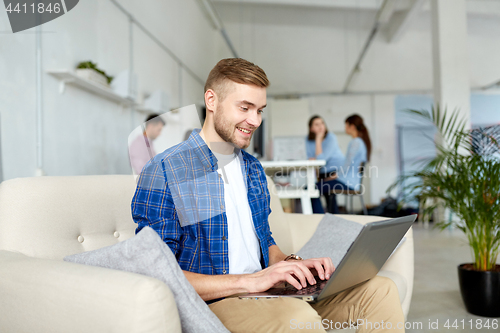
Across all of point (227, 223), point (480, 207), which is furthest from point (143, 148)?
point (480, 207)

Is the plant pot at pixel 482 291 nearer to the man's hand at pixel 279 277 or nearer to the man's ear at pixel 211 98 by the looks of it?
the man's hand at pixel 279 277

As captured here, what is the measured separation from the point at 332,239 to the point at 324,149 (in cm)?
285

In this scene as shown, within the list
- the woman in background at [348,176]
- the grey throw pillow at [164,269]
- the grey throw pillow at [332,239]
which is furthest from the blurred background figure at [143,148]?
the woman in background at [348,176]

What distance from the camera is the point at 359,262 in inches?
38.1

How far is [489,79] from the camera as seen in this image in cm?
920

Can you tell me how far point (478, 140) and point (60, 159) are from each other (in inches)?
120

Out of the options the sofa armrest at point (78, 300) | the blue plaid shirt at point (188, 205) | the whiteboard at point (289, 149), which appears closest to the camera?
the sofa armrest at point (78, 300)

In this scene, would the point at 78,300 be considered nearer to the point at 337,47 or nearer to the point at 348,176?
the point at 348,176

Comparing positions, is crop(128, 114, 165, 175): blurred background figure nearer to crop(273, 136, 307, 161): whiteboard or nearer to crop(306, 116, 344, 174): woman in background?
crop(273, 136, 307, 161): whiteboard

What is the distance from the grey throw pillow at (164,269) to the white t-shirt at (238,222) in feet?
0.95

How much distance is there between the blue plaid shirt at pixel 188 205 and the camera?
3.33ft

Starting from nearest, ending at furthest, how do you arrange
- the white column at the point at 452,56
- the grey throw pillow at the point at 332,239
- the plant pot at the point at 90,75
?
the grey throw pillow at the point at 332,239
the plant pot at the point at 90,75
the white column at the point at 452,56

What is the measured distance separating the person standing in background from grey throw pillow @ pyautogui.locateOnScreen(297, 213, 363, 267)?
2.46 m

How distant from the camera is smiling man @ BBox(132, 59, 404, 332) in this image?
3.19ft
